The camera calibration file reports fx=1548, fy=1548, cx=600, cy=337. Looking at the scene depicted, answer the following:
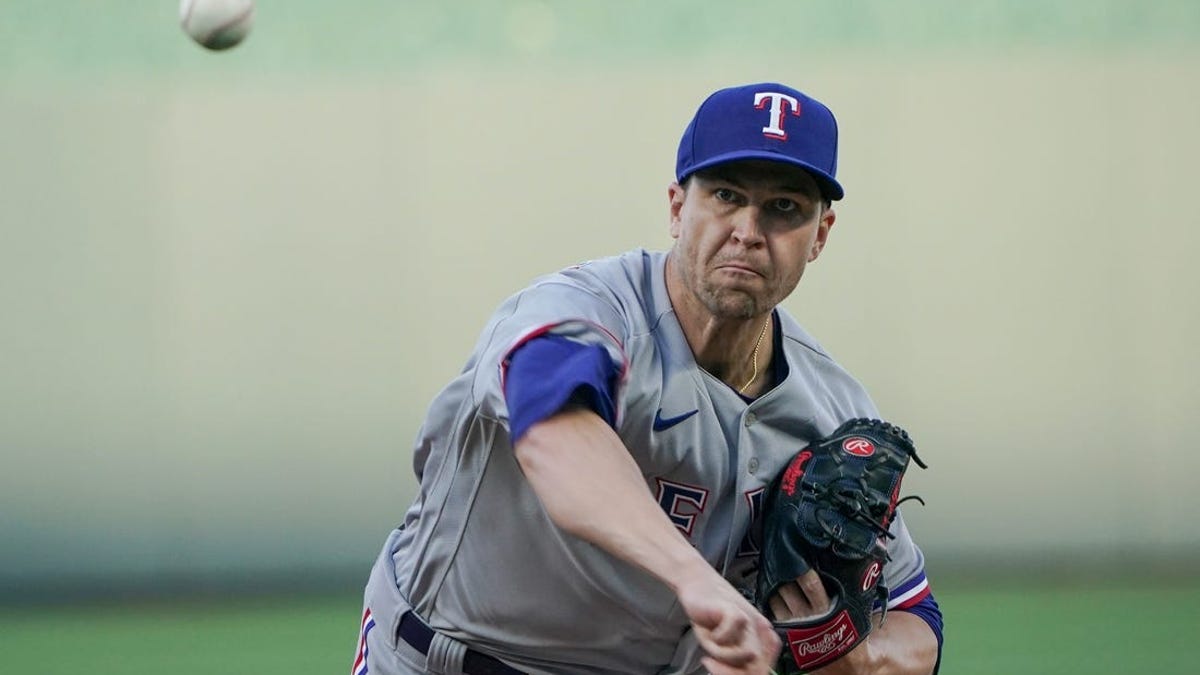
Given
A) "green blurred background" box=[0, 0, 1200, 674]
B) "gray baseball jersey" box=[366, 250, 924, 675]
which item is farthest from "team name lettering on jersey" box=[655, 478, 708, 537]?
"green blurred background" box=[0, 0, 1200, 674]

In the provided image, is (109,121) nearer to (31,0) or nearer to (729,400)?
(31,0)

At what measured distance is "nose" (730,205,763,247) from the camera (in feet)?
8.02

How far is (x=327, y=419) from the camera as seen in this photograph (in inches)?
260

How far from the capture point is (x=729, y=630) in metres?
1.62

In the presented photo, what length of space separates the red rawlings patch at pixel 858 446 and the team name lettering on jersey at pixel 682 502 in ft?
0.85

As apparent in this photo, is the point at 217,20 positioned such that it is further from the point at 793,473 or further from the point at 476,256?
the point at 793,473

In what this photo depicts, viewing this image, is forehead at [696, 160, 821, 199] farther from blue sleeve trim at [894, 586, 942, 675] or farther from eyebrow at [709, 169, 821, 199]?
blue sleeve trim at [894, 586, 942, 675]

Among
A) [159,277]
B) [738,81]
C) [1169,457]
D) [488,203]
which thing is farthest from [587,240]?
[1169,457]

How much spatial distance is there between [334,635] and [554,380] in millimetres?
4113

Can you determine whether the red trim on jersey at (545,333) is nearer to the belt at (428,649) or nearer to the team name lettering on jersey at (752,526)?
the team name lettering on jersey at (752,526)

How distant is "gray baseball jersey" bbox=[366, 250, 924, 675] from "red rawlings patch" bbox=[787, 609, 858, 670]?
0.47ft

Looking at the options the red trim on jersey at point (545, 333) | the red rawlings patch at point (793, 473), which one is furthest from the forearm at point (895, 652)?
the red trim on jersey at point (545, 333)

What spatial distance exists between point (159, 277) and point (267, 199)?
0.57m

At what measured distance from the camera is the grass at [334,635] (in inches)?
210
